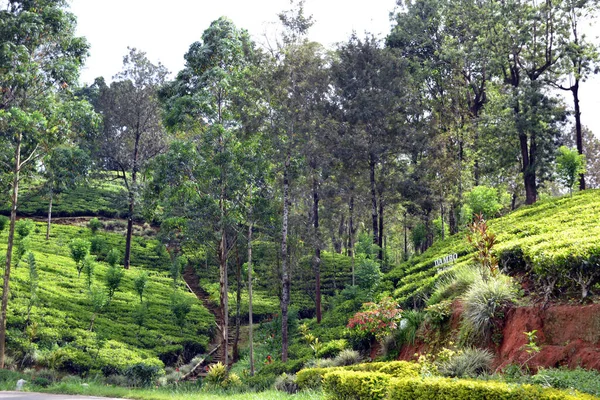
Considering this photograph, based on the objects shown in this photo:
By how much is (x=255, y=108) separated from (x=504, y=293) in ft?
54.3

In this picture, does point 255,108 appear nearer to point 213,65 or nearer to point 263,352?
point 213,65

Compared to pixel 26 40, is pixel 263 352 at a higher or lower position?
lower

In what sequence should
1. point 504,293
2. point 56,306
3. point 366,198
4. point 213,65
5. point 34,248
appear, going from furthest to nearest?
point 34,248 → point 366,198 → point 56,306 → point 213,65 → point 504,293

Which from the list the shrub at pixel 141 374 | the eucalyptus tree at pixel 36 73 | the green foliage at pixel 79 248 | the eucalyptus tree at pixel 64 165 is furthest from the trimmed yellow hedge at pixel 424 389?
the green foliage at pixel 79 248

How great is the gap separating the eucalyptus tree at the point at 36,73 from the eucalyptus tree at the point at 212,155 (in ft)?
16.0

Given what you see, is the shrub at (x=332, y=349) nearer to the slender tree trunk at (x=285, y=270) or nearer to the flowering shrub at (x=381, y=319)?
the flowering shrub at (x=381, y=319)

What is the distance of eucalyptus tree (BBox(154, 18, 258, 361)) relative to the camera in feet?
79.8

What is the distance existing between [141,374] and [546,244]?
56.1 feet

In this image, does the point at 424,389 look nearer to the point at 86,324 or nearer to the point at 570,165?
the point at 570,165

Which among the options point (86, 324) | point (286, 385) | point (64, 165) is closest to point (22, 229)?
point (64, 165)

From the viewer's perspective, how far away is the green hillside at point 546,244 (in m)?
10.3

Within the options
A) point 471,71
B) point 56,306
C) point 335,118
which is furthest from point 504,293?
point 471,71

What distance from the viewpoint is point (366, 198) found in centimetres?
3531

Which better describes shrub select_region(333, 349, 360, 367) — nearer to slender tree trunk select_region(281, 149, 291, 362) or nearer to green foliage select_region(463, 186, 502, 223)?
slender tree trunk select_region(281, 149, 291, 362)
